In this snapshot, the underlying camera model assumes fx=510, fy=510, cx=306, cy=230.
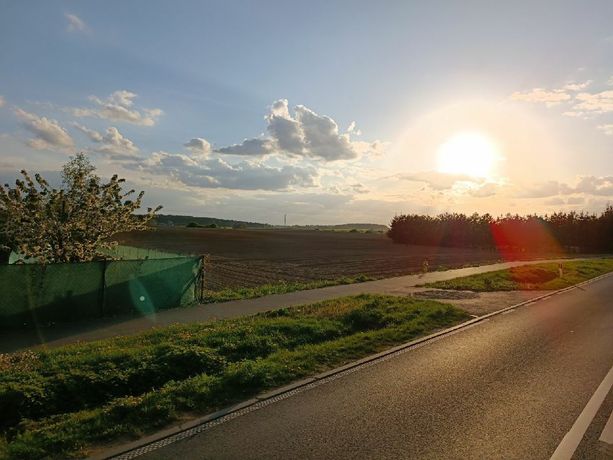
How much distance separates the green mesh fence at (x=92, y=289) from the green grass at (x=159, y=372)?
105 inches

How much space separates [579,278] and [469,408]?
23.7 meters

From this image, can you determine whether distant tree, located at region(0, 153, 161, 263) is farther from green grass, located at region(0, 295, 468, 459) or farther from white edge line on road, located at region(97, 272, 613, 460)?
white edge line on road, located at region(97, 272, 613, 460)

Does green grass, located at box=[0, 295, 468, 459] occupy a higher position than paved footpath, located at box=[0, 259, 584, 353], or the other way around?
green grass, located at box=[0, 295, 468, 459]

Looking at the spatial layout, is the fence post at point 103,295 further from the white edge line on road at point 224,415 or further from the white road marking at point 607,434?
the white road marking at point 607,434

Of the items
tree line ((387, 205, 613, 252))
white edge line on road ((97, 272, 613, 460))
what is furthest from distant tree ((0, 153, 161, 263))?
tree line ((387, 205, 613, 252))

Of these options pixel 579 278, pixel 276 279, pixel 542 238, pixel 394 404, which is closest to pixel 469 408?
pixel 394 404

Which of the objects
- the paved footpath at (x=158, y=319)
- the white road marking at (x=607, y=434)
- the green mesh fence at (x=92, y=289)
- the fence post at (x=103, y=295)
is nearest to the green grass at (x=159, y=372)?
the paved footpath at (x=158, y=319)

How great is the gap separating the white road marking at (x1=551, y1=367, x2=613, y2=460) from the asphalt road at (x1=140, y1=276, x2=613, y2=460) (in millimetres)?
63

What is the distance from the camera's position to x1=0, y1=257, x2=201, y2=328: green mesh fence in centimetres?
1088

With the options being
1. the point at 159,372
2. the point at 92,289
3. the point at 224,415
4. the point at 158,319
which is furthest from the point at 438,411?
the point at 92,289

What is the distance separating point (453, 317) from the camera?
12828mm

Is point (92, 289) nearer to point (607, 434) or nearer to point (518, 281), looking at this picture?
point (607, 434)

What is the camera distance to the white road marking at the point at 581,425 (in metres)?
4.77

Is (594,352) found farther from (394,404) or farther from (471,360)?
(394,404)
